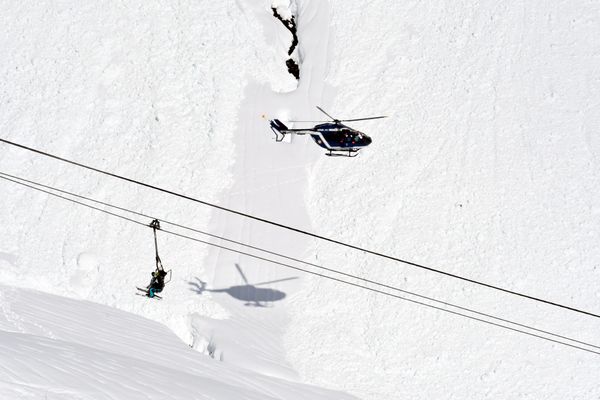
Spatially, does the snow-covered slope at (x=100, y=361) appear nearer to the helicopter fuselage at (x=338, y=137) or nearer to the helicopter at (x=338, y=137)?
the helicopter at (x=338, y=137)

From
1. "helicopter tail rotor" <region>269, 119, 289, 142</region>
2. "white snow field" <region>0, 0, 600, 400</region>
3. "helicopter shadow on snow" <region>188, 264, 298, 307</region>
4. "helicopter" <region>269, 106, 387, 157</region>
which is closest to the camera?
"white snow field" <region>0, 0, 600, 400</region>

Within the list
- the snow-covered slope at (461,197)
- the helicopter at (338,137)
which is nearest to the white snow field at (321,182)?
the snow-covered slope at (461,197)

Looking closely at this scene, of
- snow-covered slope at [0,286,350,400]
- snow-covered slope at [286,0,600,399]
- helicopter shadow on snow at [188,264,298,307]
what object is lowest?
snow-covered slope at [0,286,350,400]

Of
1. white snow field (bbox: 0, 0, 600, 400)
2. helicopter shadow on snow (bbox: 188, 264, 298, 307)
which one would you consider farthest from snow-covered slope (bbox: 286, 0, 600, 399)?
helicopter shadow on snow (bbox: 188, 264, 298, 307)

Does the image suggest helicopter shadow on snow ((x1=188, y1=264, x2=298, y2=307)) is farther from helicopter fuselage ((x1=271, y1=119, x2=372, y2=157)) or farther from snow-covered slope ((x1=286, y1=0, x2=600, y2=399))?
helicopter fuselage ((x1=271, y1=119, x2=372, y2=157))

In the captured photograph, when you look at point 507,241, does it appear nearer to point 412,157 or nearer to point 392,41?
point 412,157
